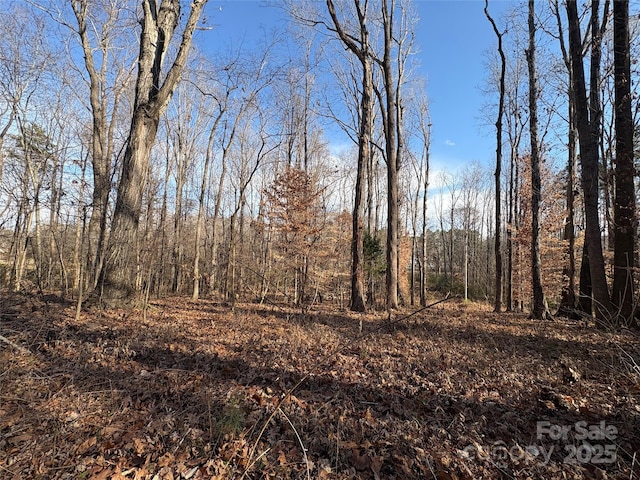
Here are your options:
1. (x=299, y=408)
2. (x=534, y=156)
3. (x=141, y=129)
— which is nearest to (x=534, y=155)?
(x=534, y=156)

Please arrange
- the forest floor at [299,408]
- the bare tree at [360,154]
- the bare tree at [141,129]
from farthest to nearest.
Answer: the bare tree at [360,154] → the bare tree at [141,129] → the forest floor at [299,408]

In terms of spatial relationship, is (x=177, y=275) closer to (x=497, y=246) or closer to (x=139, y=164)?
(x=139, y=164)

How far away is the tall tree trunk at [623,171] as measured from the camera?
20.8 feet

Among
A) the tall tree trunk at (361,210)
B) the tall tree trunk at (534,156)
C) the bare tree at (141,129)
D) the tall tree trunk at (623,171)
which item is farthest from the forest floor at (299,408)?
the tall tree trunk at (534,156)

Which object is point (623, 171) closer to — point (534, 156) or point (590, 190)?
point (590, 190)

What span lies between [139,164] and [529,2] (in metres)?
13.6

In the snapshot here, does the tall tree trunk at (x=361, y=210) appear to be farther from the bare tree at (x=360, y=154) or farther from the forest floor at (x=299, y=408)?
the forest floor at (x=299, y=408)

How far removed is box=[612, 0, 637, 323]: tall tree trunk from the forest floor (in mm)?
1599

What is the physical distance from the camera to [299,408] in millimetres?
3354

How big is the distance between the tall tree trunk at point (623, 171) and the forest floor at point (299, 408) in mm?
1599

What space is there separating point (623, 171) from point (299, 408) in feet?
25.8

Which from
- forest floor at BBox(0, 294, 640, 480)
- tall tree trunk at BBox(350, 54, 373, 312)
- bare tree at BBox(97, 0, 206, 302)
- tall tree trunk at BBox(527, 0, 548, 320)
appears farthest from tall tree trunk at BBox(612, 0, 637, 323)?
bare tree at BBox(97, 0, 206, 302)

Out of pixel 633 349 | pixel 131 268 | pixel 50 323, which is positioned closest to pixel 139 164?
pixel 131 268

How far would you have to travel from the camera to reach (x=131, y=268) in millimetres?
6902
